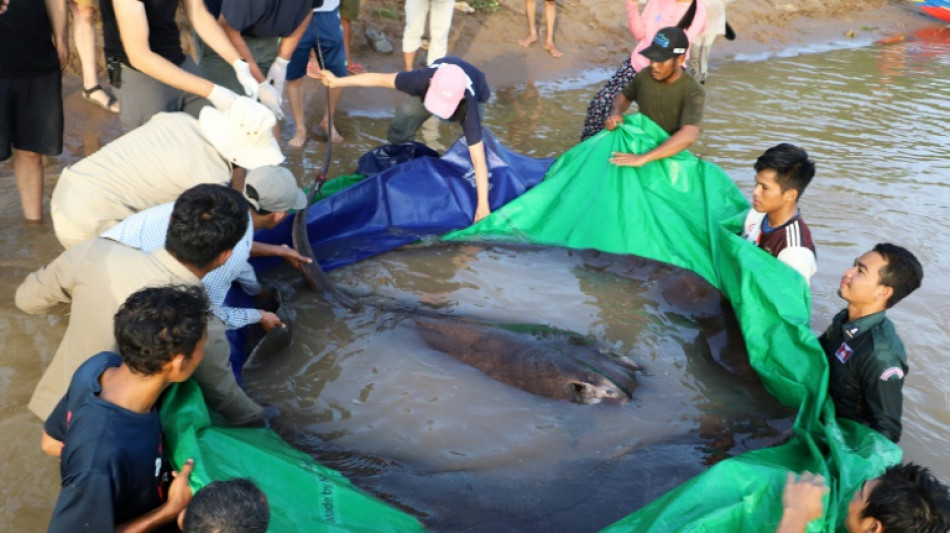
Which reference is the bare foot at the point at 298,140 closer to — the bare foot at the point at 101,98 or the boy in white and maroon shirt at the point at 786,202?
the bare foot at the point at 101,98

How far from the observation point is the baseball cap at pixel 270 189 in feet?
12.4

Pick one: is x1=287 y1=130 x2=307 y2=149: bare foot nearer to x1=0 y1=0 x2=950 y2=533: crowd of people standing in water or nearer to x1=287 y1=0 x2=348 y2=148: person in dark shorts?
x1=287 y1=0 x2=348 y2=148: person in dark shorts

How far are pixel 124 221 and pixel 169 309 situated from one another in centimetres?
114

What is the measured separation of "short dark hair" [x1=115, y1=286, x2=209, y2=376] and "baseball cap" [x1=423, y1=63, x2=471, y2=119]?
299 centimetres

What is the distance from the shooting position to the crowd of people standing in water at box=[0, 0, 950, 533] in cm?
227

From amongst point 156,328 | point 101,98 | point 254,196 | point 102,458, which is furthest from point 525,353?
point 101,98

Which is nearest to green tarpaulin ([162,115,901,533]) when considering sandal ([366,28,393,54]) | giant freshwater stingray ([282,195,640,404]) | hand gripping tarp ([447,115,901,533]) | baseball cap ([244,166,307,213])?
hand gripping tarp ([447,115,901,533])

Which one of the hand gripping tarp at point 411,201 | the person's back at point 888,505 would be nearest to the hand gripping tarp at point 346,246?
the hand gripping tarp at point 411,201

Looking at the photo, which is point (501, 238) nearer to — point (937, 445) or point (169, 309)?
point (937, 445)

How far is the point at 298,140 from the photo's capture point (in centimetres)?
658

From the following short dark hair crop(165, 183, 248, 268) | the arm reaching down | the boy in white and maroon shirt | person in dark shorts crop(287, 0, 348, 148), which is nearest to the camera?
short dark hair crop(165, 183, 248, 268)

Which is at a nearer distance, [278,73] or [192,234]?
[192,234]

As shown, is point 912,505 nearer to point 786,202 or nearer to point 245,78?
point 786,202

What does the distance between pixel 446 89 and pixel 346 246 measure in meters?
1.19
